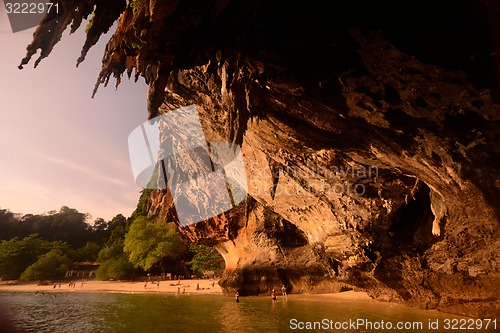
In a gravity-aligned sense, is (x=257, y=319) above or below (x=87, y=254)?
above

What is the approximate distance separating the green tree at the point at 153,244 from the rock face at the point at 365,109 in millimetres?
22099

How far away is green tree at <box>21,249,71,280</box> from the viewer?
116ft

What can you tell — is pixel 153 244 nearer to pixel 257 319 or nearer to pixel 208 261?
pixel 208 261

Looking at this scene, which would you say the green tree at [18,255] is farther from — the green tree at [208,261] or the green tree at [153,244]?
the green tree at [208,261]

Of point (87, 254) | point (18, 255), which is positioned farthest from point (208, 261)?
point (18, 255)

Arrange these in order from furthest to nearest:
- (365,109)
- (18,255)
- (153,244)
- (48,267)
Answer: (18,255) → (48,267) → (153,244) → (365,109)

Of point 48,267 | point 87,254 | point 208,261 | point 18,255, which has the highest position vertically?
point 208,261

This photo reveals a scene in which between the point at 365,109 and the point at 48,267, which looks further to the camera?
the point at 48,267

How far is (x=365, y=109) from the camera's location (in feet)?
19.4

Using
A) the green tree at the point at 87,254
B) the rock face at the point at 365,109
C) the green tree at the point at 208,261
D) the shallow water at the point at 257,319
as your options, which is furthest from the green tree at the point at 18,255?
the rock face at the point at 365,109

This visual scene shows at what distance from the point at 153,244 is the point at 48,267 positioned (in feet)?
66.6

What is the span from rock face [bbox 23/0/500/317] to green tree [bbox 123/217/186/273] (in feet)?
72.5

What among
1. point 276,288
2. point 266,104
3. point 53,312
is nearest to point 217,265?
point 276,288

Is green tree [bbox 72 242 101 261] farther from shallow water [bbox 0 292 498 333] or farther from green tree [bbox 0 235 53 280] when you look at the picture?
shallow water [bbox 0 292 498 333]
